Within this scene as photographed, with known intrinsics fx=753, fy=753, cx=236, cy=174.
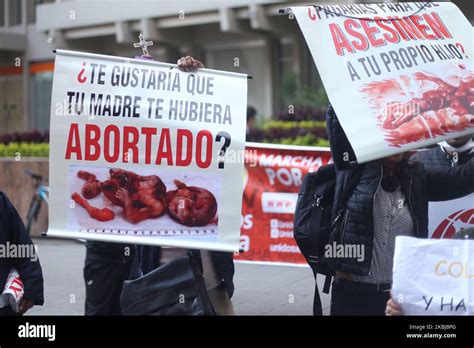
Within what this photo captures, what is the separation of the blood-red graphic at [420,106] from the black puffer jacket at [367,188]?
0.30 m

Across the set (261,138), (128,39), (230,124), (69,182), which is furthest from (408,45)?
(128,39)

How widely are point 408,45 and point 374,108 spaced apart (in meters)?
0.51

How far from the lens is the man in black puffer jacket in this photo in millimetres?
3988

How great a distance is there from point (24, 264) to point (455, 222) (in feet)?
9.82

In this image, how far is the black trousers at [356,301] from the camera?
4.04m

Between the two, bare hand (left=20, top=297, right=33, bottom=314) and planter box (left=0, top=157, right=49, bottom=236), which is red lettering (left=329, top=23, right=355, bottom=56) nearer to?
bare hand (left=20, top=297, right=33, bottom=314)

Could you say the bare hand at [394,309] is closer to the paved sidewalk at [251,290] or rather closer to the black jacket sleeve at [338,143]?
the black jacket sleeve at [338,143]

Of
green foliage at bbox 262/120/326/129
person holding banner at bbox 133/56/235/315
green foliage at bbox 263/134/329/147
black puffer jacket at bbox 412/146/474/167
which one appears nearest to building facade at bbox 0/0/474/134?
green foliage at bbox 262/120/326/129

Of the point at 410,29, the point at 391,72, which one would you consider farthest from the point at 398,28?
the point at 391,72

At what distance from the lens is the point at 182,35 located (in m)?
19.2

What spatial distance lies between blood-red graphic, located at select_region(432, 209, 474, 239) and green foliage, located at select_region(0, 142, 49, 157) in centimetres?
868

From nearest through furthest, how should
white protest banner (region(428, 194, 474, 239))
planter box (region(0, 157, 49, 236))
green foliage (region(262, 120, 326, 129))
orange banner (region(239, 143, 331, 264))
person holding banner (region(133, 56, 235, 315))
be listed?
1. person holding banner (region(133, 56, 235, 315))
2. white protest banner (region(428, 194, 474, 239))
3. orange banner (region(239, 143, 331, 264))
4. green foliage (region(262, 120, 326, 129))
5. planter box (region(0, 157, 49, 236))

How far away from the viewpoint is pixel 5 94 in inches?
906

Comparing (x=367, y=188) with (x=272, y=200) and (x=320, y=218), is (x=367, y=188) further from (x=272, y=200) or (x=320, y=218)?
(x=272, y=200)
